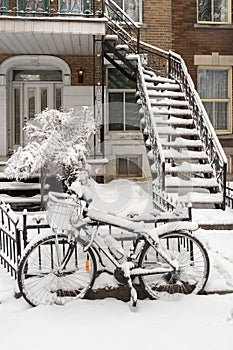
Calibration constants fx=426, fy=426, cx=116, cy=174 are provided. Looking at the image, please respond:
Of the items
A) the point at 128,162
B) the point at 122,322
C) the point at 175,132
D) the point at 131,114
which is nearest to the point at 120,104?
the point at 131,114

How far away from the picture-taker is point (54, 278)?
4.47m

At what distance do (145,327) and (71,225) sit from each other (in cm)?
123

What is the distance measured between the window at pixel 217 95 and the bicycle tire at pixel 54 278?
10.3m

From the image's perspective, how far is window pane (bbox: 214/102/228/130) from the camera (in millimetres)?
13977

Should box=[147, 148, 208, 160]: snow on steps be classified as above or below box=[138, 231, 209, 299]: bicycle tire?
above

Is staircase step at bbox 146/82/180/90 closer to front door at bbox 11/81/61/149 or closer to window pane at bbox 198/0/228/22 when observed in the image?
front door at bbox 11/81/61/149

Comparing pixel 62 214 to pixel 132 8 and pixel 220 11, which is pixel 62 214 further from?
pixel 220 11

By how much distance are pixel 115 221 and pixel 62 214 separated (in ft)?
1.87

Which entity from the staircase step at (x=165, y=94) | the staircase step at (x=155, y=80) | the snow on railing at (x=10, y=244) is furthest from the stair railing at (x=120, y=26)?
the snow on railing at (x=10, y=244)

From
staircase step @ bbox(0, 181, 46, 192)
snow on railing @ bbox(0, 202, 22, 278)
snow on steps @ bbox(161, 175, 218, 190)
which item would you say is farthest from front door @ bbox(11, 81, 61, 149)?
snow on railing @ bbox(0, 202, 22, 278)

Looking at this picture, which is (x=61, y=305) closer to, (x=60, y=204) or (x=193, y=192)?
(x=60, y=204)

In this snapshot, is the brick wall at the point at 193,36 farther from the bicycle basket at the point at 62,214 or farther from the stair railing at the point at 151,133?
the bicycle basket at the point at 62,214

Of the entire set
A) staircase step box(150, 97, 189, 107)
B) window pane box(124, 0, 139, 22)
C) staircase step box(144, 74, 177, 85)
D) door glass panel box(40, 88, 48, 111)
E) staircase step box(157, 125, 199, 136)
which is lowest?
staircase step box(157, 125, 199, 136)

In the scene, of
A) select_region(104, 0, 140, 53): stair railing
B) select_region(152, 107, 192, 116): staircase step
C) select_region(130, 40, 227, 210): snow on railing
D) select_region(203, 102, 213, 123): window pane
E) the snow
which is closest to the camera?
the snow
